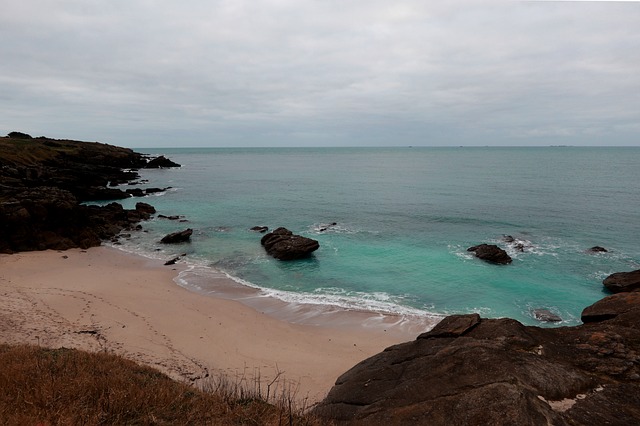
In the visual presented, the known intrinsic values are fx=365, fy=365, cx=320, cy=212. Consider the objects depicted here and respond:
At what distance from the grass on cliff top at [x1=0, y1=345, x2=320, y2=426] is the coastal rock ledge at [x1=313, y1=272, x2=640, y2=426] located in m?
2.50

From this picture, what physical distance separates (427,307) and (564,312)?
321 inches

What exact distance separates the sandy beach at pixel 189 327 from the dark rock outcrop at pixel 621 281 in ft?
47.9

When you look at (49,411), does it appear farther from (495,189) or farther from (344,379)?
(495,189)

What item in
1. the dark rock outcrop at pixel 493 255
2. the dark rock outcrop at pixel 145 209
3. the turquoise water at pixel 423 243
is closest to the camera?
the turquoise water at pixel 423 243

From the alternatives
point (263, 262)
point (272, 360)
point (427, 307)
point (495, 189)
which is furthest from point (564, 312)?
point (495, 189)

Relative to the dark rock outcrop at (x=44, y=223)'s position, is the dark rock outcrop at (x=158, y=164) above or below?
above

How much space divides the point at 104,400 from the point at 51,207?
102 feet

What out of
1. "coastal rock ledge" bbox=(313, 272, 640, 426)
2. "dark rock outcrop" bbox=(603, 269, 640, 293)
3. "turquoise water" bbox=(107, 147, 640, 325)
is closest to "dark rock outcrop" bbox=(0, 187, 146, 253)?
"turquoise water" bbox=(107, 147, 640, 325)

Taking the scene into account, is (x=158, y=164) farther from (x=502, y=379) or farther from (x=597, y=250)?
(x=502, y=379)

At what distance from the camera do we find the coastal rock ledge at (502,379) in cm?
795

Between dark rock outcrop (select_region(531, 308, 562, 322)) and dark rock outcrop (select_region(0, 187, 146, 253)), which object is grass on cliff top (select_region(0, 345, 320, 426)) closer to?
dark rock outcrop (select_region(531, 308, 562, 322))

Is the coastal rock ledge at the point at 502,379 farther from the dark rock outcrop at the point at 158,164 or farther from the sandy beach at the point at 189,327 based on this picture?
the dark rock outcrop at the point at 158,164

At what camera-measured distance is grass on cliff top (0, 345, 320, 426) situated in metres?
6.46

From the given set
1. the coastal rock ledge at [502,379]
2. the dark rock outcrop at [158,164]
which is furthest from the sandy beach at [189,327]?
the dark rock outcrop at [158,164]
